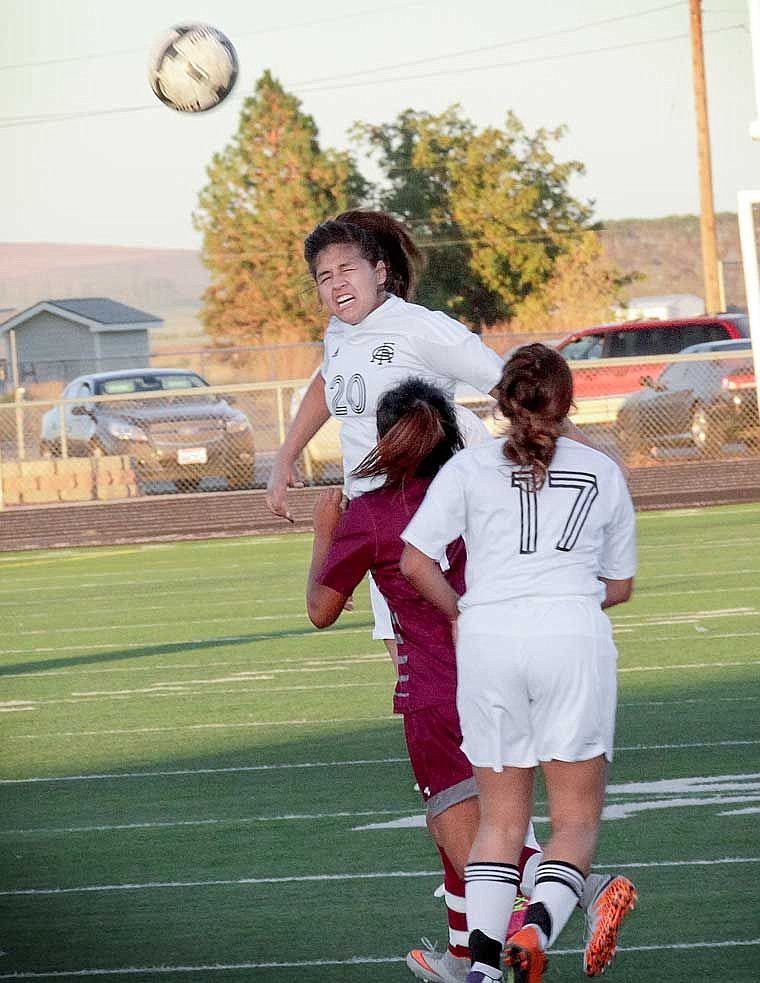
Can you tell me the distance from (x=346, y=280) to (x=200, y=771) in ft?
10.2

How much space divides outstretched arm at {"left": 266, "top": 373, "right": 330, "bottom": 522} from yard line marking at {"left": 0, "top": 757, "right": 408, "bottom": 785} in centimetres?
207

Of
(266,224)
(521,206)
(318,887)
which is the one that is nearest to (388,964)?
(318,887)

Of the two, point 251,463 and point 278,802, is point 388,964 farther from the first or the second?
point 251,463

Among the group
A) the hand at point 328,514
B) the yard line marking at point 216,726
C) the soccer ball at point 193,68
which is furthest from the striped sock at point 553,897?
the soccer ball at point 193,68

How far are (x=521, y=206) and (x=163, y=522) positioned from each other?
1087 inches

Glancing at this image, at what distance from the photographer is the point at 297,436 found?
6117 mm

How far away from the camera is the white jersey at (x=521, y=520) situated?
4297mm

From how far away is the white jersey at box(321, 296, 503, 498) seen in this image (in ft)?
17.9

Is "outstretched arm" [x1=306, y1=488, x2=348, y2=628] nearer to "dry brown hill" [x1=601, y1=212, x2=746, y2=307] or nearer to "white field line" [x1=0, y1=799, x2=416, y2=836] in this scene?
"white field line" [x1=0, y1=799, x2=416, y2=836]

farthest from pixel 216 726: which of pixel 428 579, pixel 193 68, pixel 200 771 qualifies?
pixel 193 68

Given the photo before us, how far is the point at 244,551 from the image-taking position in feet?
63.1

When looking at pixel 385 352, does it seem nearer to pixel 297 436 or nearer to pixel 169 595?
pixel 297 436

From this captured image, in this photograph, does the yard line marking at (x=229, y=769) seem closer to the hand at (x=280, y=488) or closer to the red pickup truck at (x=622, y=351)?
the hand at (x=280, y=488)

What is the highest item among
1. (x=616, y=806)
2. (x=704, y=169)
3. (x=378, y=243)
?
(x=704, y=169)
